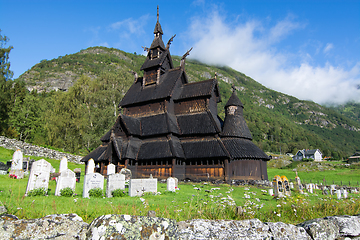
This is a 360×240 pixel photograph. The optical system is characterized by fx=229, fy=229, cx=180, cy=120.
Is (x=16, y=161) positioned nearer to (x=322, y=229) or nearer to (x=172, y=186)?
(x=172, y=186)

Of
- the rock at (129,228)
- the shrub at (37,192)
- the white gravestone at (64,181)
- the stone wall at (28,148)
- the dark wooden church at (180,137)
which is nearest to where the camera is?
the rock at (129,228)

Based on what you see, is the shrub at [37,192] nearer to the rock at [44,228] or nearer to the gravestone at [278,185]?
the rock at [44,228]

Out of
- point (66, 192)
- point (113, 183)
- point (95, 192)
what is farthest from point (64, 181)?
point (113, 183)

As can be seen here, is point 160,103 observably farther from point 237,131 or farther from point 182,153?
point 237,131

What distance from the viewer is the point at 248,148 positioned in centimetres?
2664

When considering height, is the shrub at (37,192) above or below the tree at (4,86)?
below

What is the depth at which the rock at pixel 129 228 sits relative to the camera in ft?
12.8

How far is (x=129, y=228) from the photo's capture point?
13.3ft

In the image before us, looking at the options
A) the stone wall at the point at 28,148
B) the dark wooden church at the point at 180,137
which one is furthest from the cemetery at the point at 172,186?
the stone wall at the point at 28,148

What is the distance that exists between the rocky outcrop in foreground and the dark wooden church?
63.8 ft

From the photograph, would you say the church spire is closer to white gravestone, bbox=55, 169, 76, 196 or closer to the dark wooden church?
the dark wooden church

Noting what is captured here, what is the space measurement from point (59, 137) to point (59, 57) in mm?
153798

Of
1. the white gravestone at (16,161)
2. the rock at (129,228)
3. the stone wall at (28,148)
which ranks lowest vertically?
the rock at (129,228)

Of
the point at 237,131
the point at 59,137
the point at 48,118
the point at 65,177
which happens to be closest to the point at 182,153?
the point at 237,131
